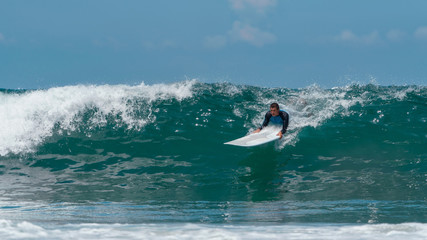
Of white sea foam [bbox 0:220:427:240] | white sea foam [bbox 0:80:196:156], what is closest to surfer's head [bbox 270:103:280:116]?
white sea foam [bbox 0:80:196:156]

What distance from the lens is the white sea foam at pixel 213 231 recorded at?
3928 millimetres

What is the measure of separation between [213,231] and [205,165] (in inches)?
215

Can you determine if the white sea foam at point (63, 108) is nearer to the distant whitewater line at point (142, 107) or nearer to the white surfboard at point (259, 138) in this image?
the distant whitewater line at point (142, 107)

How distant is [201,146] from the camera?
10680 mm

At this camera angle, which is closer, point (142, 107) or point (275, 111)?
point (275, 111)

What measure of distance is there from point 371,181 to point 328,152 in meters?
2.32

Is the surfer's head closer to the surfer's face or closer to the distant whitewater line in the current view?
the surfer's face

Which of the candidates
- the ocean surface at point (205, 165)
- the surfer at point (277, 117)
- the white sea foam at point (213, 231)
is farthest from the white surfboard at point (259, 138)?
the white sea foam at point (213, 231)

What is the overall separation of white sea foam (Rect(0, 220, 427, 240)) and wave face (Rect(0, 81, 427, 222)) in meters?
2.41

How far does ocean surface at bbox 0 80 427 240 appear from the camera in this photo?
465cm

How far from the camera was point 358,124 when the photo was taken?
1213 centimetres

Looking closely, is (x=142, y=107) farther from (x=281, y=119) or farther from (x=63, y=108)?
(x=281, y=119)

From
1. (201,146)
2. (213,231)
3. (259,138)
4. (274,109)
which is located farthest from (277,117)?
(213,231)

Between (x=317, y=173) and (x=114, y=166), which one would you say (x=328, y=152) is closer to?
(x=317, y=173)
